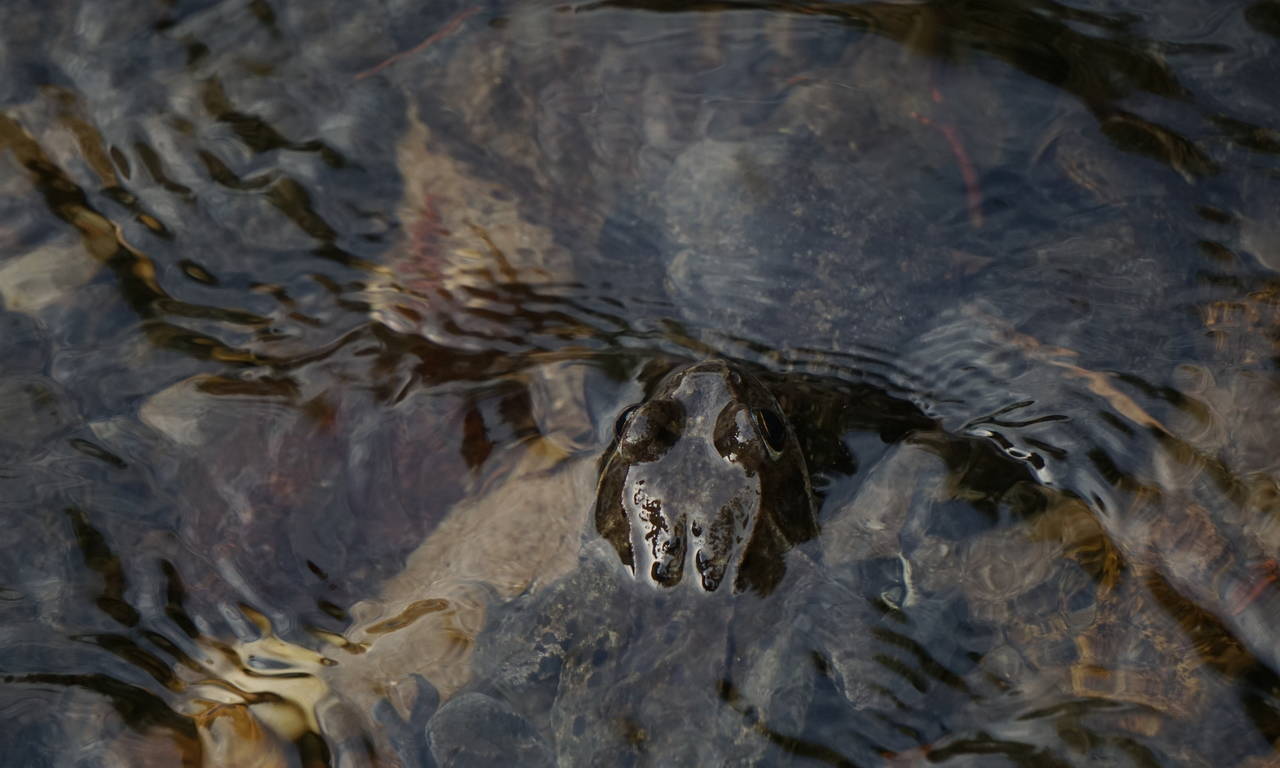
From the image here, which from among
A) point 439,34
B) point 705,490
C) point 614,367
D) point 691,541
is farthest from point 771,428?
point 439,34

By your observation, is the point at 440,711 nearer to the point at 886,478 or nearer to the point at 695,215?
the point at 886,478

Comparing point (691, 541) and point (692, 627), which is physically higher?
point (691, 541)

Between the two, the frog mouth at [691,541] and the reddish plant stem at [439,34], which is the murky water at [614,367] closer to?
the reddish plant stem at [439,34]

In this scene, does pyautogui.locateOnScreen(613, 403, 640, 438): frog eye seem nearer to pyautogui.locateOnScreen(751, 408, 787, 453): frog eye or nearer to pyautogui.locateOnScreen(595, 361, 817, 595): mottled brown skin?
pyautogui.locateOnScreen(595, 361, 817, 595): mottled brown skin

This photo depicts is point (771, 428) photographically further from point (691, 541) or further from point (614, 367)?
point (614, 367)

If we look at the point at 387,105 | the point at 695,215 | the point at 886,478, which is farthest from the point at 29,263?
the point at 886,478

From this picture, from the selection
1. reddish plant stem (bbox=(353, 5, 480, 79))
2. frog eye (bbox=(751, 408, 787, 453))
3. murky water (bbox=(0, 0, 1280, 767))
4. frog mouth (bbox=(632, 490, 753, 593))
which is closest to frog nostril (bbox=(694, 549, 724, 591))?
frog mouth (bbox=(632, 490, 753, 593))

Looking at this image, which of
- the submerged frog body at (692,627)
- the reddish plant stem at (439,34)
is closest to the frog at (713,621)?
the submerged frog body at (692,627)
